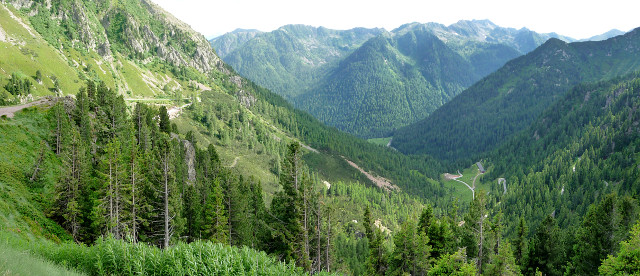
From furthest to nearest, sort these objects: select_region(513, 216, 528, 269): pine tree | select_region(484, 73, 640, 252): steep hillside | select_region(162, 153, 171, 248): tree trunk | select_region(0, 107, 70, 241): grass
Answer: select_region(484, 73, 640, 252): steep hillside, select_region(513, 216, 528, 269): pine tree, select_region(162, 153, 171, 248): tree trunk, select_region(0, 107, 70, 241): grass

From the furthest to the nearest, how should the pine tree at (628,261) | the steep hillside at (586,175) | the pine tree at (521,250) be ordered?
the steep hillside at (586,175) → the pine tree at (521,250) → the pine tree at (628,261)

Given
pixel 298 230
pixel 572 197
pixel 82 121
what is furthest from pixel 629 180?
pixel 82 121

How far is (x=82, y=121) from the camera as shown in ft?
195

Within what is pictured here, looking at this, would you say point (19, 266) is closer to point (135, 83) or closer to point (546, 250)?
point (546, 250)

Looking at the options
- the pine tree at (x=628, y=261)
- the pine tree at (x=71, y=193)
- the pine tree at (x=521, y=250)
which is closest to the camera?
the pine tree at (x=628, y=261)

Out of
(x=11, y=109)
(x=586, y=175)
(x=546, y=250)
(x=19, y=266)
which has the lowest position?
(x=586, y=175)

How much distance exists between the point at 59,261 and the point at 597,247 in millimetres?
66164

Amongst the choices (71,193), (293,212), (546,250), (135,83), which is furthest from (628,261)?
(135,83)

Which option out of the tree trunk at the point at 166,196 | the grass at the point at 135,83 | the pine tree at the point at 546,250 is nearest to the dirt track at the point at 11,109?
the tree trunk at the point at 166,196

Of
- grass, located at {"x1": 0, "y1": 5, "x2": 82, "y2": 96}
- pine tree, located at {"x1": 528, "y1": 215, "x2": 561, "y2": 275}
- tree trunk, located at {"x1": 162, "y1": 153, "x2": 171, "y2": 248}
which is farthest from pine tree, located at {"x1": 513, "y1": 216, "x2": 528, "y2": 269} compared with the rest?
grass, located at {"x1": 0, "y1": 5, "x2": 82, "y2": 96}

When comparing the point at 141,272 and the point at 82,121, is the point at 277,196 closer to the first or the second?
the point at 141,272

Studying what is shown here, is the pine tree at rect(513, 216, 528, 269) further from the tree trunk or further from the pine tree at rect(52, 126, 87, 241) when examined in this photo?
the pine tree at rect(52, 126, 87, 241)

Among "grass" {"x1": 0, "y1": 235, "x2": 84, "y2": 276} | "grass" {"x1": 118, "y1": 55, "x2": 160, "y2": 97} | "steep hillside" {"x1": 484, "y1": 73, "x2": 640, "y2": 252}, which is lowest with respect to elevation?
"steep hillside" {"x1": 484, "y1": 73, "x2": 640, "y2": 252}

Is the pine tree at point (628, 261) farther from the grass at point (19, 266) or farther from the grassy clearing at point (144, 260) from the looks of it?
the grass at point (19, 266)
